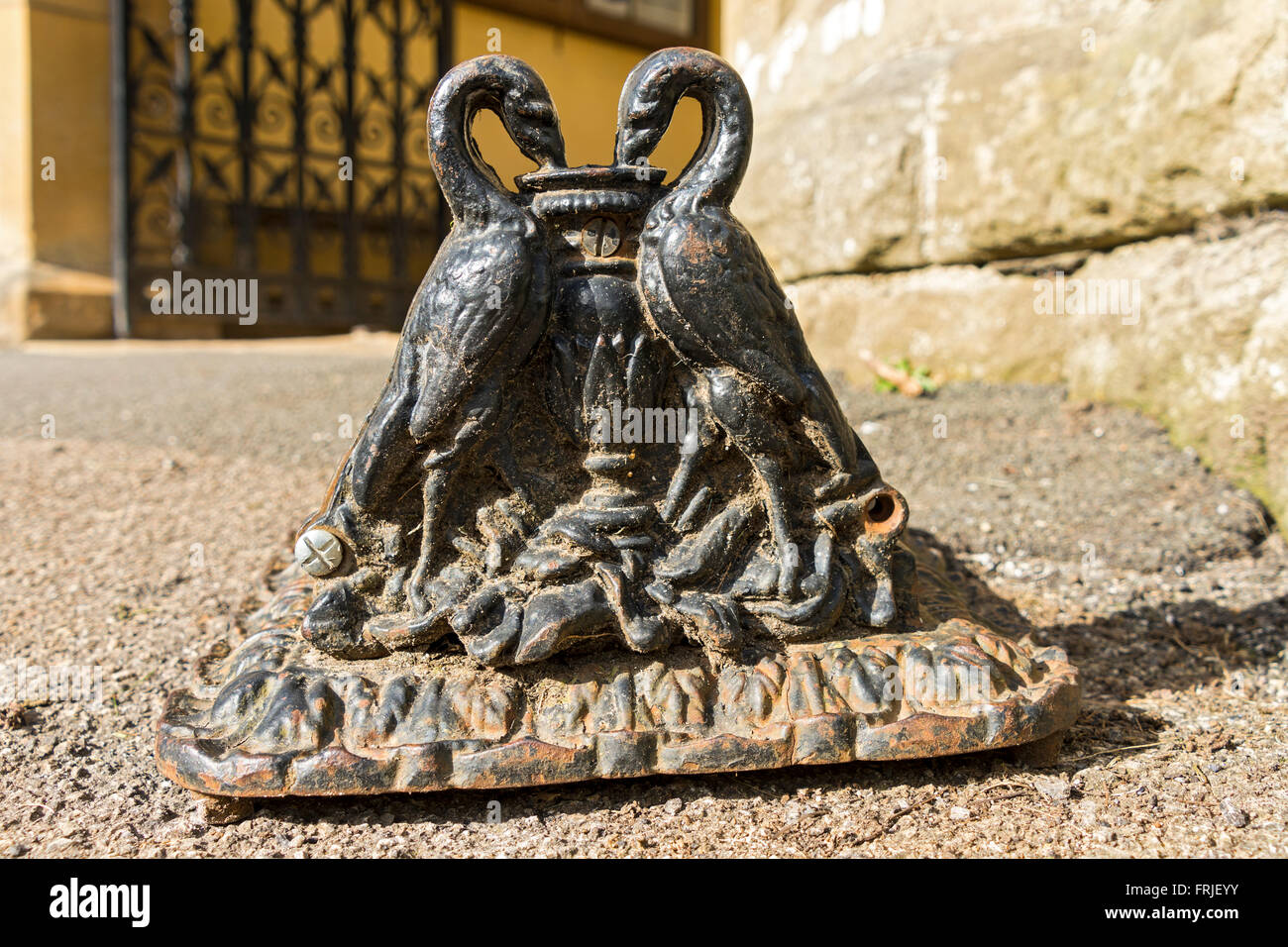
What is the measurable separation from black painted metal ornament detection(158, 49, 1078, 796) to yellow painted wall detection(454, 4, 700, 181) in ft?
20.9

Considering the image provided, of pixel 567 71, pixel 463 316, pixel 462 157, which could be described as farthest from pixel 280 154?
pixel 463 316

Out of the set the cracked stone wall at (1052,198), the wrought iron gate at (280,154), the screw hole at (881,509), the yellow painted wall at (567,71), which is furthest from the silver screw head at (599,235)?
the yellow painted wall at (567,71)

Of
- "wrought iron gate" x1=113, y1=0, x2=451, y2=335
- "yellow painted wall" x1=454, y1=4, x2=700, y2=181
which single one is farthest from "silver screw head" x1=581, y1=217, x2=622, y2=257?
"yellow painted wall" x1=454, y1=4, x2=700, y2=181

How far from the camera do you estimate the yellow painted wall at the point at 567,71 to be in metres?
7.92

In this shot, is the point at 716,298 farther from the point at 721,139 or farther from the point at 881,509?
the point at 881,509

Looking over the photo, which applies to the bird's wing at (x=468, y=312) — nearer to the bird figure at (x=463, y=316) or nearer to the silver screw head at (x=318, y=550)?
→ the bird figure at (x=463, y=316)

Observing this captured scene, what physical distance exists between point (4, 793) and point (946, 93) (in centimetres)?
360

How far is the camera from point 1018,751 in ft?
5.53

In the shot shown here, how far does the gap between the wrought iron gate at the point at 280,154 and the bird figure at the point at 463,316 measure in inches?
203

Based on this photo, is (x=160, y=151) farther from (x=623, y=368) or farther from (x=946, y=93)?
(x=623, y=368)

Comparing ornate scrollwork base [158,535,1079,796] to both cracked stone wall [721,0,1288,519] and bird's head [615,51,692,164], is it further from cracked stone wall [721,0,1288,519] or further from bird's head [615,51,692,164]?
cracked stone wall [721,0,1288,519]

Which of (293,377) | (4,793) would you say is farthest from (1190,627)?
(293,377)

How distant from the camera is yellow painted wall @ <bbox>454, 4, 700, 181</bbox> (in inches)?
312

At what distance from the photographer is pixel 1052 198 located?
3504mm
